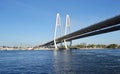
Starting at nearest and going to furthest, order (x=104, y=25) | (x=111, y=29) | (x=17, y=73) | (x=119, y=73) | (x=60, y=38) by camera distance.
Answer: (x=119, y=73) < (x=17, y=73) < (x=104, y=25) < (x=111, y=29) < (x=60, y=38)

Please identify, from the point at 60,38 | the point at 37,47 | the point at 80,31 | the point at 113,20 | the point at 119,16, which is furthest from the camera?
the point at 37,47

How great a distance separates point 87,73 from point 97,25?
120ft

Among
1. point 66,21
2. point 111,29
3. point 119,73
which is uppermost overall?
point 66,21

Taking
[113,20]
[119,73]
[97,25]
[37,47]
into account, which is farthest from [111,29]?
[37,47]

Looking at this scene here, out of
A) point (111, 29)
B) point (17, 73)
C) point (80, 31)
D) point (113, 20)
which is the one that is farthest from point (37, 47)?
point (17, 73)

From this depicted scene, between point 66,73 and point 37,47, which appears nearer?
point 66,73

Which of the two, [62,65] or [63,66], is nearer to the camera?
[63,66]

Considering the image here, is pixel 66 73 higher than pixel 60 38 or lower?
lower

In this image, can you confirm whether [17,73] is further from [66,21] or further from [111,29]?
[66,21]

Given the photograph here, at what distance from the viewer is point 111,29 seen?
2308 inches

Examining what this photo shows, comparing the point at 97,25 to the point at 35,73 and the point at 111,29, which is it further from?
the point at 35,73

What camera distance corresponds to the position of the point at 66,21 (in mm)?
104250

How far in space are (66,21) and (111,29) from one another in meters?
46.7

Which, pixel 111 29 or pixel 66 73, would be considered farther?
pixel 111 29
